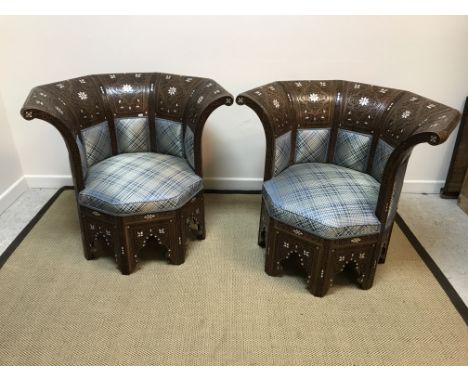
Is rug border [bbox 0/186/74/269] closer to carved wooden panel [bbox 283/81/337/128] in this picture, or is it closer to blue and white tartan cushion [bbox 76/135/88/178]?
blue and white tartan cushion [bbox 76/135/88/178]

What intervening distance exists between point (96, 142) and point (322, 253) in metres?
1.18

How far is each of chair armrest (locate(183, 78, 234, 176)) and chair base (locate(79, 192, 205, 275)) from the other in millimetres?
263

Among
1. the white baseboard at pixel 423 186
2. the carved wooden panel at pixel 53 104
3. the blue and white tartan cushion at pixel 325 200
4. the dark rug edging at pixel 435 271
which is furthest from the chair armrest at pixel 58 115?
the white baseboard at pixel 423 186

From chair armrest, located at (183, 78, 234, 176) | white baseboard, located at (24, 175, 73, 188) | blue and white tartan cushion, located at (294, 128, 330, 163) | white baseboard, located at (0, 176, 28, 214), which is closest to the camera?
chair armrest, located at (183, 78, 234, 176)

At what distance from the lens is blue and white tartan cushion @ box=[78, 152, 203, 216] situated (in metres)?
1.66

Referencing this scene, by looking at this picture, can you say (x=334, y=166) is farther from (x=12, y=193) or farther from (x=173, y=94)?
(x=12, y=193)

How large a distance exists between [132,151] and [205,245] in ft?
2.05

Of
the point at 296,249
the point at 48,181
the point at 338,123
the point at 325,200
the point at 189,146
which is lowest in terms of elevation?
the point at 48,181

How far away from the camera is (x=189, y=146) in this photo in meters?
1.88

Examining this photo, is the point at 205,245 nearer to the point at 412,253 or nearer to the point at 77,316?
the point at 77,316

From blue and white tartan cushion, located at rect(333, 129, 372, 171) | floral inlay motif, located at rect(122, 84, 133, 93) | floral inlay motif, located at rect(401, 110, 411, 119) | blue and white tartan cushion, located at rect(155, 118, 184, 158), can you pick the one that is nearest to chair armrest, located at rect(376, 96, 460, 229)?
floral inlay motif, located at rect(401, 110, 411, 119)

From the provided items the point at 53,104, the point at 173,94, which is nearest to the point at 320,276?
the point at 173,94

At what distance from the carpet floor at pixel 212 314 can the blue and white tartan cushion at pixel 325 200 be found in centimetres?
35

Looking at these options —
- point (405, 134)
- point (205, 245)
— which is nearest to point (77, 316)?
point (205, 245)
